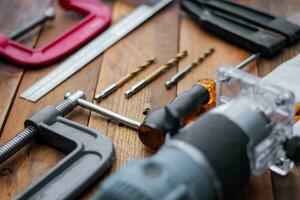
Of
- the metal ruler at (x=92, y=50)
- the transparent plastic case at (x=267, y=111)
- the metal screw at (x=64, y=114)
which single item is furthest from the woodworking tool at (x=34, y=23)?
the transparent plastic case at (x=267, y=111)

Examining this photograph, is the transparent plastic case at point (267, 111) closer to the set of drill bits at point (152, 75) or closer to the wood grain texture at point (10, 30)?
the set of drill bits at point (152, 75)

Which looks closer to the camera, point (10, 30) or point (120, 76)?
point (120, 76)

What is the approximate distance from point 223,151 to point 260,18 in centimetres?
57

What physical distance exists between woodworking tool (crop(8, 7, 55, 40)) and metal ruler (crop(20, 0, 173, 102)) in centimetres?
15

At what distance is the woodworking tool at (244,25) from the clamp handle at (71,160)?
1.32 feet

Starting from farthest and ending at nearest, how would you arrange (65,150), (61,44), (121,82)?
(61,44) → (121,82) → (65,150)

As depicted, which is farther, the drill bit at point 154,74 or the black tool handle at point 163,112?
the drill bit at point 154,74

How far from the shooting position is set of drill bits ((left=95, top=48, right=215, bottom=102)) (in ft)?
3.28

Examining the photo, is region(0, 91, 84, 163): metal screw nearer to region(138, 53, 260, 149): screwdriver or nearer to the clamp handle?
the clamp handle

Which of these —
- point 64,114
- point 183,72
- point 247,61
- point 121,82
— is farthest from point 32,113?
point 247,61

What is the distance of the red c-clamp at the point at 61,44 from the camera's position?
1.10 meters

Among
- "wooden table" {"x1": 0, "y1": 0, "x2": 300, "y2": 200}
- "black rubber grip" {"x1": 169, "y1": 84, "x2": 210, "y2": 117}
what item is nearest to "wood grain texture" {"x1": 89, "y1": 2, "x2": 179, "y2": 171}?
"wooden table" {"x1": 0, "y1": 0, "x2": 300, "y2": 200}

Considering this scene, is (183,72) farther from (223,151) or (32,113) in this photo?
(223,151)

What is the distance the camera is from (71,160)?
82cm
